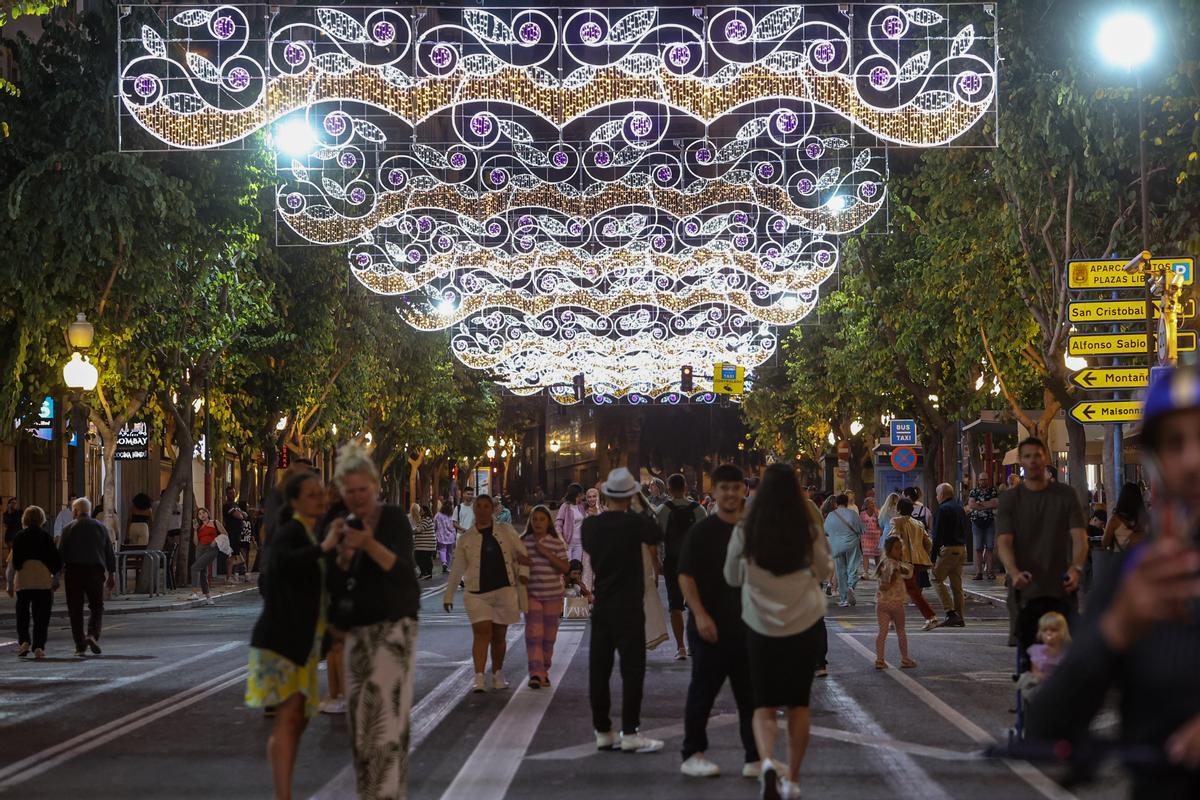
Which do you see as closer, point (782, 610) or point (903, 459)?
point (782, 610)

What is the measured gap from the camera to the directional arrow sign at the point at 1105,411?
75.4 feet

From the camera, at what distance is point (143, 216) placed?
25703mm

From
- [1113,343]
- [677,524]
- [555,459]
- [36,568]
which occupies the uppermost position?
[555,459]

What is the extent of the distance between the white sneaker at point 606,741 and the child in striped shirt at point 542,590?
3.95 meters

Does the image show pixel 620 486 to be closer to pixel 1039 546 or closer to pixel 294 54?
pixel 1039 546

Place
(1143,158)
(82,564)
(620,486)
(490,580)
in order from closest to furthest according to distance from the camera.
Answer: (620,486)
(490,580)
(82,564)
(1143,158)

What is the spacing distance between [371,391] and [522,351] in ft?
31.1

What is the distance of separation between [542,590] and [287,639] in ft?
25.5

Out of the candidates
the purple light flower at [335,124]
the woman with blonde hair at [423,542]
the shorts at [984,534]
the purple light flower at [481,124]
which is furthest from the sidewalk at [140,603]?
the shorts at [984,534]

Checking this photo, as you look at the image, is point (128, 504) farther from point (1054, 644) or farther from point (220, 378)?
point (1054, 644)

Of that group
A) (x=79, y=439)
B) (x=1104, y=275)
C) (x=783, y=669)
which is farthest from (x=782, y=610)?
(x=79, y=439)

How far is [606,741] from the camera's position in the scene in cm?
1138

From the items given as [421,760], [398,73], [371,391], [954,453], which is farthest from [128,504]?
[421,760]

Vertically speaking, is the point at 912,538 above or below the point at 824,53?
below
